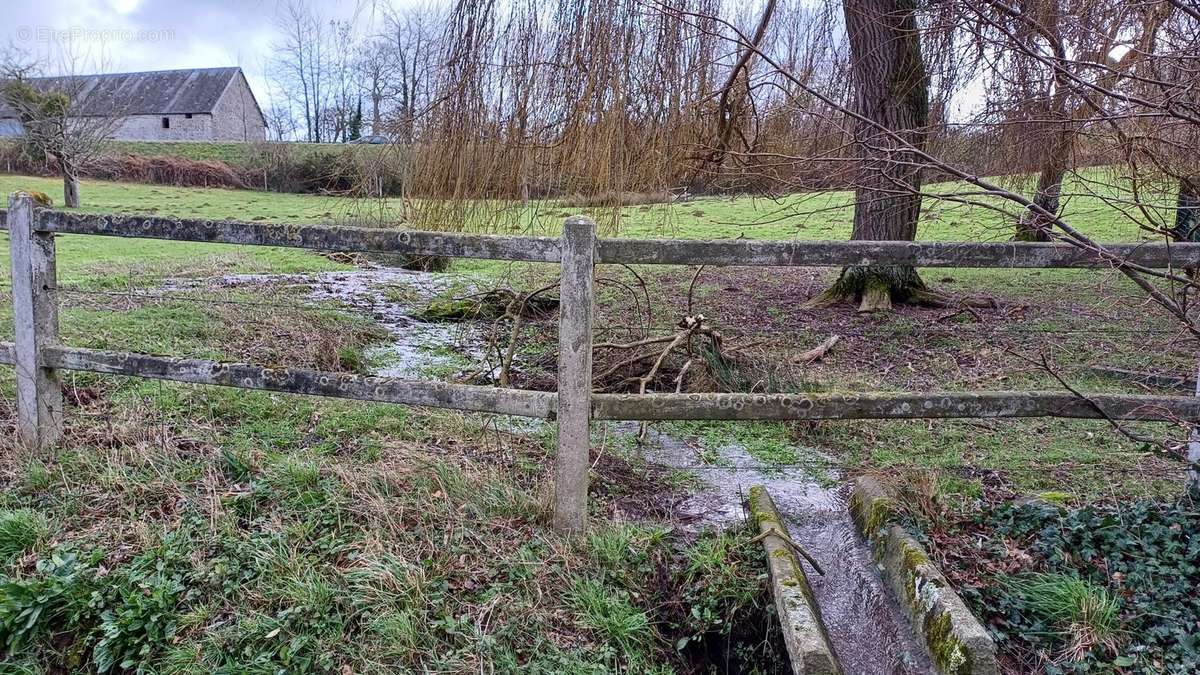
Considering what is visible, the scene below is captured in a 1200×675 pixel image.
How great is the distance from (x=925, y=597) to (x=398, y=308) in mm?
8957

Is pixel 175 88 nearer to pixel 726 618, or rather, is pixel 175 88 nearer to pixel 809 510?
pixel 809 510

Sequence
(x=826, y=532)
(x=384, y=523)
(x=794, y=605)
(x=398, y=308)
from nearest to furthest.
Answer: (x=794, y=605)
(x=384, y=523)
(x=826, y=532)
(x=398, y=308)

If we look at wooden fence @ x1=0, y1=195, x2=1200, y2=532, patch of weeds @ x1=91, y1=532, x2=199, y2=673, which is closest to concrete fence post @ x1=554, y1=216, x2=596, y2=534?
wooden fence @ x1=0, y1=195, x2=1200, y2=532

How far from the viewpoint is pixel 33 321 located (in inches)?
145

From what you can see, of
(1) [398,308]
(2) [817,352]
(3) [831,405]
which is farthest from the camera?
(1) [398,308]

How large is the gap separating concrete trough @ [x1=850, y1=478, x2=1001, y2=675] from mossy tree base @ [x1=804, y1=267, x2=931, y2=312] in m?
6.69

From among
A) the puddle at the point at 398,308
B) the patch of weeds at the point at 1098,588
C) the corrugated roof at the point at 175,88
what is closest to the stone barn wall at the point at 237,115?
the corrugated roof at the point at 175,88

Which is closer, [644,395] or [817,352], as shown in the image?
[644,395]

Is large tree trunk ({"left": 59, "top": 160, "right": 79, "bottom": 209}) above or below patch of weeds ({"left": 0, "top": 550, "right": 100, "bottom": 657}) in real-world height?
above

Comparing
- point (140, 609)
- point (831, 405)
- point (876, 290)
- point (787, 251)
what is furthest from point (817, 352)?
point (140, 609)

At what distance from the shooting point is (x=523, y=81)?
4.26 meters

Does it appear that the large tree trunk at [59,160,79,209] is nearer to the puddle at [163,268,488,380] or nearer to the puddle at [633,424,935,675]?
the puddle at [163,268,488,380]

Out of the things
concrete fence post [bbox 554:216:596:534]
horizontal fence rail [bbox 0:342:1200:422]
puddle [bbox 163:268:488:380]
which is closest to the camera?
concrete fence post [bbox 554:216:596:534]

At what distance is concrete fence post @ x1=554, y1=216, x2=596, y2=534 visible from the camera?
3.00 metres
